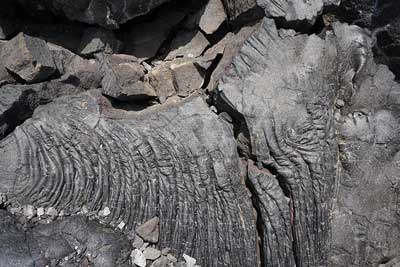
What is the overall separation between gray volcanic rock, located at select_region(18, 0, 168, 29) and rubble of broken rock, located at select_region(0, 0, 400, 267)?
0.95 ft

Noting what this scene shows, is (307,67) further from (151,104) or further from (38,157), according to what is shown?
(38,157)

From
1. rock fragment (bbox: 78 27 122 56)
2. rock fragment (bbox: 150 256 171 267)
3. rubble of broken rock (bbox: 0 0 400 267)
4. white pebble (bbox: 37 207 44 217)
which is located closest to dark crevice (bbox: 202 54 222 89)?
rubble of broken rock (bbox: 0 0 400 267)

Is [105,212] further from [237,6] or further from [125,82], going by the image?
[237,6]

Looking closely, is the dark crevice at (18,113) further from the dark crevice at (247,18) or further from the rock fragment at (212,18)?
the dark crevice at (247,18)

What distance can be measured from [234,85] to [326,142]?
62 cm

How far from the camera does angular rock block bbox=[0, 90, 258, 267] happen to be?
10.2 feet

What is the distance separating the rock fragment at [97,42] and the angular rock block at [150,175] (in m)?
0.54

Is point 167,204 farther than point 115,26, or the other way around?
point 115,26

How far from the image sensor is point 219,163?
3094mm

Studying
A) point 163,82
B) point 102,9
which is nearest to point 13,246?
point 163,82

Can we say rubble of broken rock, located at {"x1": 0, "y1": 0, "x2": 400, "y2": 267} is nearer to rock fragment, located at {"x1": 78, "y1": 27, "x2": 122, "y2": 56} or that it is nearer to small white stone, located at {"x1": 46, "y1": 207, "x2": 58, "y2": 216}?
small white stone, located at {"x1": 46, "y1": 207, "x2": 58, "y2": 216}

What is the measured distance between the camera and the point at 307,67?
3201mm

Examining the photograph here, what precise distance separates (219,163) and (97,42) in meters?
1.13

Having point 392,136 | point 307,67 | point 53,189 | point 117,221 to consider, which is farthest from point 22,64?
point 392,136
